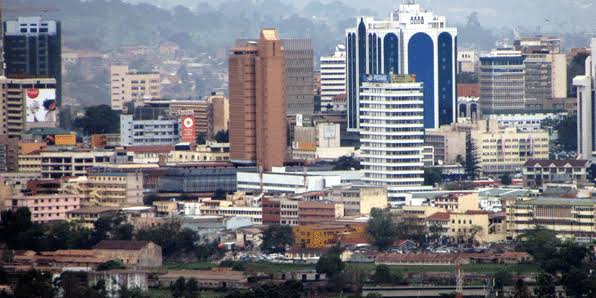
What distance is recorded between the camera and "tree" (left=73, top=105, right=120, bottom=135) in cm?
7750

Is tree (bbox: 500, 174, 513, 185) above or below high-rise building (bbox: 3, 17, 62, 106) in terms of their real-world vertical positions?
below

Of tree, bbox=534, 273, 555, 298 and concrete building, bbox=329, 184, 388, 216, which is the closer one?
tree, bbox=534, 273, 555, 298

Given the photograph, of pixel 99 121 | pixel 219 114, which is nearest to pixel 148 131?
pixel 99 121

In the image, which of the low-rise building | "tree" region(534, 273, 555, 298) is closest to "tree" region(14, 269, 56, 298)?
the low-rise building

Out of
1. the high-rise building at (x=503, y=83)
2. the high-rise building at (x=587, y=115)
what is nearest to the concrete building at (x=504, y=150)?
the high-rise building at (x=587, y=115)

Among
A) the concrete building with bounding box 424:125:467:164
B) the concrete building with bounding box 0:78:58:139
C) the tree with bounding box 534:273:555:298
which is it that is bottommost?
the tree with bounding box 534:273:555:298

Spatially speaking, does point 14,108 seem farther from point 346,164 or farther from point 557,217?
point 557,217

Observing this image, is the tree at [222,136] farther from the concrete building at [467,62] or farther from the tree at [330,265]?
the tree at [330,265]

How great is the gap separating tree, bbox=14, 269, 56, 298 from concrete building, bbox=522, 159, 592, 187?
19.0m

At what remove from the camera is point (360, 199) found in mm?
63125

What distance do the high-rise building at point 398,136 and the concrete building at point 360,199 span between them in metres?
1.97

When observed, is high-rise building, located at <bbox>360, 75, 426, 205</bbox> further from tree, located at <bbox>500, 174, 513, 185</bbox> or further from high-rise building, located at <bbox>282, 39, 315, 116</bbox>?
high-rise building, located at <bbox>282, 39, 315, 116</bbox>

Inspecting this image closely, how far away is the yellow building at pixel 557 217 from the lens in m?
60.2

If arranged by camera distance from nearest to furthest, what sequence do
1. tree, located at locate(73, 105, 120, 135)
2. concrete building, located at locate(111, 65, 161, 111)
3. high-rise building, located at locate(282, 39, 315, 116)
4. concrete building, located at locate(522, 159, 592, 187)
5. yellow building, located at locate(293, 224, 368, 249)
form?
yellow building, located at locate(293, 224, 368, 249) < concrete building, located at locate(522, 159, 592, 187) < tree, located at locate(73, 105, 120, 135) < high-rise building, located at locate(282, 39, 315, 116) < concrete building, located at locate(111, 65, 161, 111)
